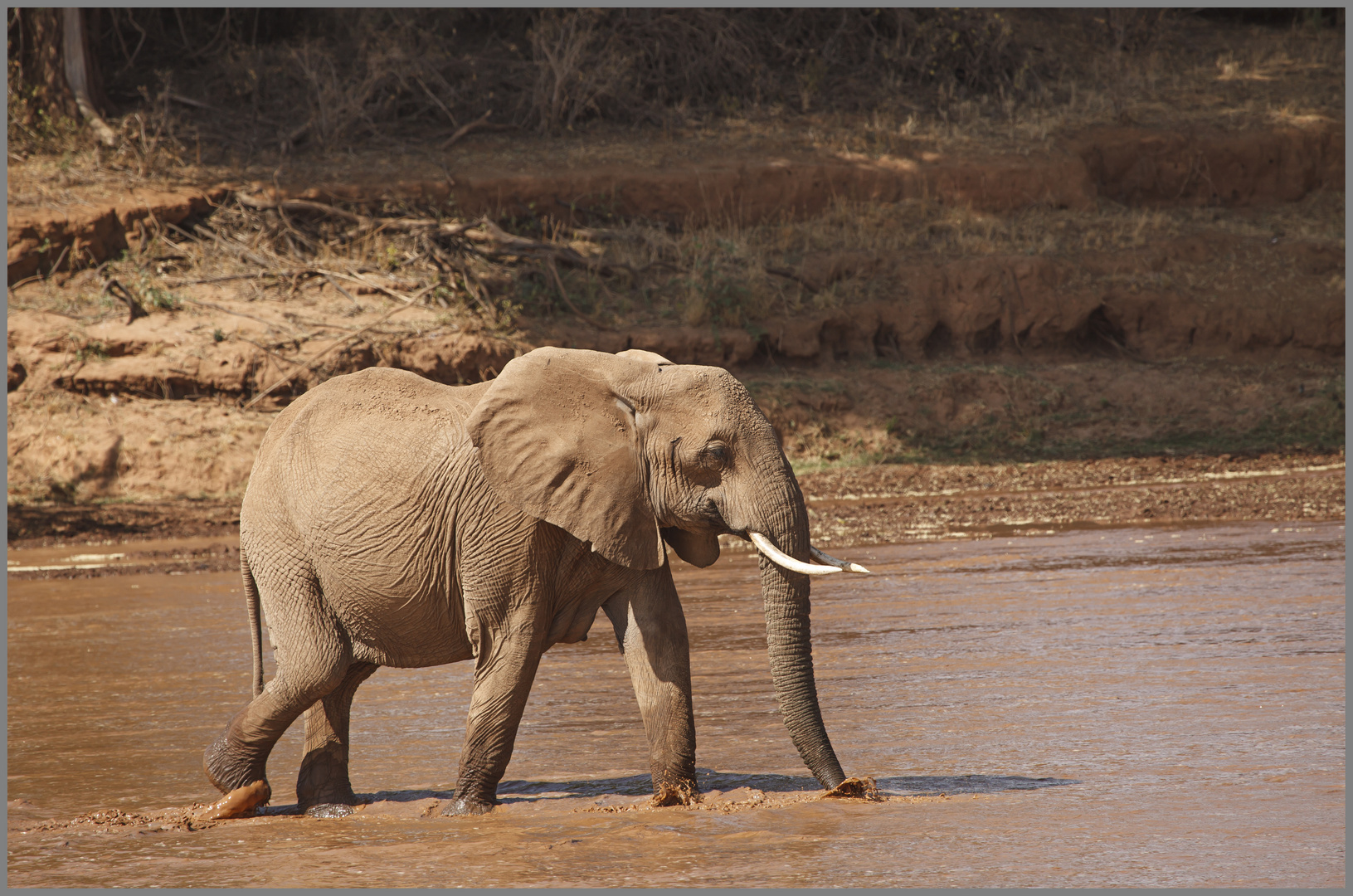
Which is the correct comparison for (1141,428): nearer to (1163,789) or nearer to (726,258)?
(726,258)

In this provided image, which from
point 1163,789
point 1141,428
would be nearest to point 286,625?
point 1163,789

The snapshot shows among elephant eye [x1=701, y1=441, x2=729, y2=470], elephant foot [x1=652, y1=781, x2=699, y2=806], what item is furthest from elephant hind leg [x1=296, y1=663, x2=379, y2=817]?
elephant eye [x1=701, y1=441, x2=729, y2=470]

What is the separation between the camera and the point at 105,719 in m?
7.87

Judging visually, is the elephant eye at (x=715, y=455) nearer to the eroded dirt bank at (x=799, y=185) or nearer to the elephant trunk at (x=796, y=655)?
the elephant trunk at (x=796, y=655)

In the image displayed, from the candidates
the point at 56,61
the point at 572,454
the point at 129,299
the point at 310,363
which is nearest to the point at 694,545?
the point at 572,454

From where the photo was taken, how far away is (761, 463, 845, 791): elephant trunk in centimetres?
558

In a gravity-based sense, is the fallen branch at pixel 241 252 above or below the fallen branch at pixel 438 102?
below

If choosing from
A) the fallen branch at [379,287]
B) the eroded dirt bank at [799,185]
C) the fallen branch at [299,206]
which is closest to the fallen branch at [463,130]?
the eroded dirt bank at [799,185]

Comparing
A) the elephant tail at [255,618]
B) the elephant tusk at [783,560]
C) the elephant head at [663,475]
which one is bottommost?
the elephant tail at [255,618]

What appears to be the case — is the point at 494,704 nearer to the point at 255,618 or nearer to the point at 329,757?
the point at 329,757

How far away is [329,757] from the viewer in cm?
613

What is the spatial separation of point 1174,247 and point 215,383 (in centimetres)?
1474

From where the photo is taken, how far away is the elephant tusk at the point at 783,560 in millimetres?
5355

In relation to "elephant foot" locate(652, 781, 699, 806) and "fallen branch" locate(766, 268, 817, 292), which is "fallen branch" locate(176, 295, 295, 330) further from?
"elephant foot" locate(652, 781, 699, 806)
